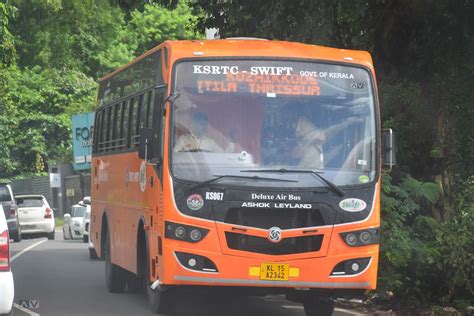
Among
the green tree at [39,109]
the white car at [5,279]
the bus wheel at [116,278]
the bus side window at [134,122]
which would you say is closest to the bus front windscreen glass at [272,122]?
the white car at [5,279]

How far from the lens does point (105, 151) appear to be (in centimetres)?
1644

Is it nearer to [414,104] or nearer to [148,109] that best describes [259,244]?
[148,109]

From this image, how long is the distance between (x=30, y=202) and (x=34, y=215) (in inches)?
20.3

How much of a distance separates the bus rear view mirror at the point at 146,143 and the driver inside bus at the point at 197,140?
0.47 metres

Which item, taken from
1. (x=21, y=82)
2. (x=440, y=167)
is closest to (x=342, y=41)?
(x=440, y=167)

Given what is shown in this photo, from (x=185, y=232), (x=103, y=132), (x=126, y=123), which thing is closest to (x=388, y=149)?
(x=185, y=232)

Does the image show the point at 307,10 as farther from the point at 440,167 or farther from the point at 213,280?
the point at 213,280

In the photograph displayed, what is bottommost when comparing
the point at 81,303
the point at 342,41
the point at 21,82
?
the point at 81,303

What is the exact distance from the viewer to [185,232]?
429 inches

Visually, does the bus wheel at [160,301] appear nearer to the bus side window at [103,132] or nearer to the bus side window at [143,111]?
the bus side window at [143,111]

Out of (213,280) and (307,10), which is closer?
(213,280)

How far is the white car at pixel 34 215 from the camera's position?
34.6 metres

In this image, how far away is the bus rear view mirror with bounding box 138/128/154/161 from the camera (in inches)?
452

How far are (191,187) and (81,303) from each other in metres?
4.11
